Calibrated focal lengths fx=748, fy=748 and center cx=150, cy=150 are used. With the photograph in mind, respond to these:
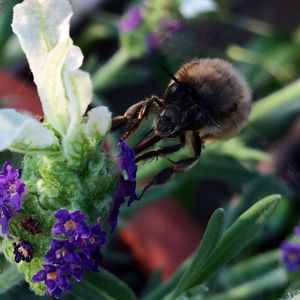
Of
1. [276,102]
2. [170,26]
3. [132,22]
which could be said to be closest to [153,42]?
[132,22]

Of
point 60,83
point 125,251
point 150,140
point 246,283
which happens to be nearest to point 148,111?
point 150,140

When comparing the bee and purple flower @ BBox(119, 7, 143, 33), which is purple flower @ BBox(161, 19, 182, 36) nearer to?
purple flower @ BBox(119, 7, 143, 33)

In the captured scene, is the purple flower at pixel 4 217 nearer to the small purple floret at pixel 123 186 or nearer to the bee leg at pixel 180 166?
the small purple floret at pixel 123 186

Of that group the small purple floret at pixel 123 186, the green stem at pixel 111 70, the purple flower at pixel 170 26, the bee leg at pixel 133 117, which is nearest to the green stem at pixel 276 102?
the purple flower at pixel 170 26

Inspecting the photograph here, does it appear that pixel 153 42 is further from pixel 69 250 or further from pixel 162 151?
pixel 69 250

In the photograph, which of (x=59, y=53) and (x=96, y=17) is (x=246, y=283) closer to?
(x=59, y=53)

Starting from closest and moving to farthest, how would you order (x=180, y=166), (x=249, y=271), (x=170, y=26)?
(x=180, y=166) → (x=170, y=26) → (x=249, y=271)
